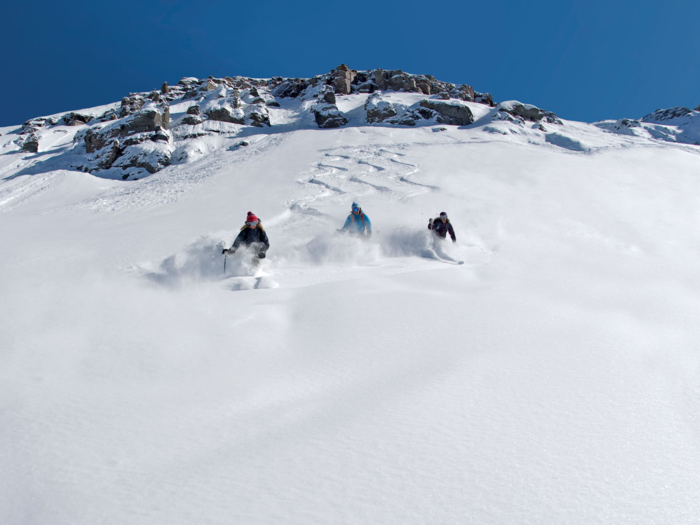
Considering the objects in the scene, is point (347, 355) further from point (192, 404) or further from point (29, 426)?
point (29, 426)

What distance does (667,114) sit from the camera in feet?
180

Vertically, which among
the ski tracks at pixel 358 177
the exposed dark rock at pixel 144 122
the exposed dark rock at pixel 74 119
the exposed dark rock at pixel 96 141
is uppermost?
the exposed dark rock at pixel 74 119

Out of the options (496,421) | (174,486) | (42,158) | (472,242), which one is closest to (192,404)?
(174,486)

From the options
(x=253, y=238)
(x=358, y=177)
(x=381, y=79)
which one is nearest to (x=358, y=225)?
(x=253, y=238)

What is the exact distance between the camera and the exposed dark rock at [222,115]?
1144 inches

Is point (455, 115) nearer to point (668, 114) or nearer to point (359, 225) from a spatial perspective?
point (359, 225)

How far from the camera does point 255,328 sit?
4.32m

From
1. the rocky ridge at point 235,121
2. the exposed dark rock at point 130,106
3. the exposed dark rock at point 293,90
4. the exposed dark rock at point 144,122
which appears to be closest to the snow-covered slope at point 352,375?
the rocky ridge at point 235,121

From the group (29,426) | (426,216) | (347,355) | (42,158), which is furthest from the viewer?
(42,158)

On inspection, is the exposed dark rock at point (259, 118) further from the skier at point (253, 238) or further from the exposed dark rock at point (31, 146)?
the skier at point (253, 238)

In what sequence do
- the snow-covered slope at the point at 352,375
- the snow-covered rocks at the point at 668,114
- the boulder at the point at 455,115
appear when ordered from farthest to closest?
the snow-covered rocks at the point at 668,114 < the boulder at the point at 455,115 < the snow-covered slope at the point at 352,375

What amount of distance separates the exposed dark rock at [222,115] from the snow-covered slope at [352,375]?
21.7 m

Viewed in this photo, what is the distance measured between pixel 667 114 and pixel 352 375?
7378cm

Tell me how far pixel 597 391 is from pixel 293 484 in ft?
8.40
